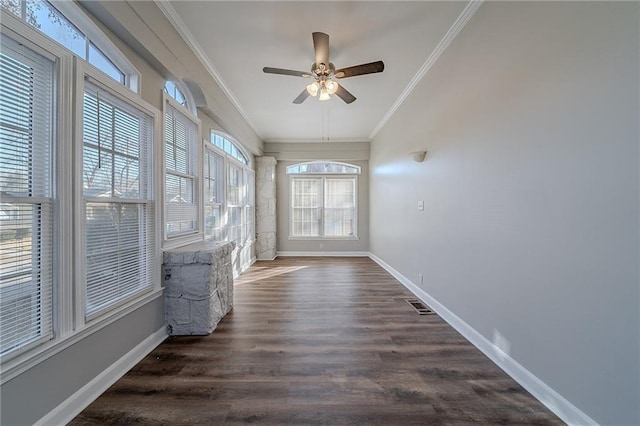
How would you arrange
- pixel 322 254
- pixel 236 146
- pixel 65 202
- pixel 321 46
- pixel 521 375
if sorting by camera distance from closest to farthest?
pixel 65 202
pixel 521 375
pixel 321 46
pixel 236 146
pixel 322 254

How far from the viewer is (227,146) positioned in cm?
429

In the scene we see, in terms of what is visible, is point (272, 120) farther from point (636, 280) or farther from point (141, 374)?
point (636, 280)

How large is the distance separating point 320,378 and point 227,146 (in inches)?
151

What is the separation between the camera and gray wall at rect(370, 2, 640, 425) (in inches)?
45.8

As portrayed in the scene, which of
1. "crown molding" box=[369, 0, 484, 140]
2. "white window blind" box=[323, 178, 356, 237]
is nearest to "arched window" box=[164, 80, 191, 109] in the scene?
"crown molding" box=[369, 0, 484, 140]

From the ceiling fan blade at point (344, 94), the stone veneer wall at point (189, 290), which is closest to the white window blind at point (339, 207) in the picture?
the ceiling fan blade at point (344, 94)

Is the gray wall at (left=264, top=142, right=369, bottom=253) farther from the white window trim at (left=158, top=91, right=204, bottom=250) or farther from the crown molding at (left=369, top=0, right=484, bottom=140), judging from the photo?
the white window trim at (left=158, top=91, right=204, bottom=250)

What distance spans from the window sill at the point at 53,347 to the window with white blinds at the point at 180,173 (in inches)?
33.4

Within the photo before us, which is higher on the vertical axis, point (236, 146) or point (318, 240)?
point (236, 146)

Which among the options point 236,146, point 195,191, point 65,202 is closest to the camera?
point 65,202

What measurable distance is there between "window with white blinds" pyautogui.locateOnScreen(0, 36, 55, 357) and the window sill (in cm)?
5

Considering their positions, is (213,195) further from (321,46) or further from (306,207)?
(306,207)

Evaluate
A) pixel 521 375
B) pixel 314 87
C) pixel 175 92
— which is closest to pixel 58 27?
pixel 175 92

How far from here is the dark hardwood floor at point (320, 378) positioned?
4.84 ft
